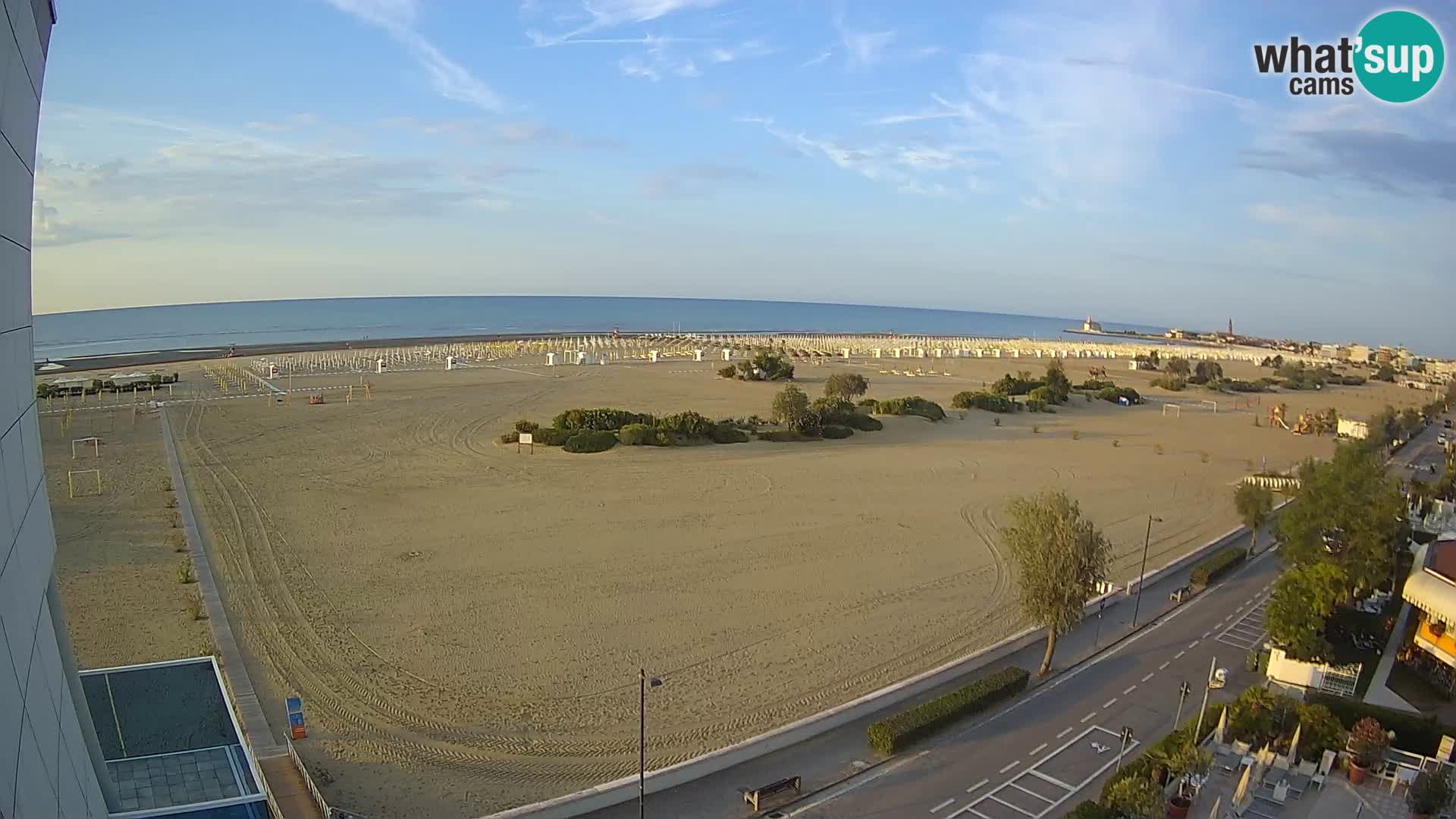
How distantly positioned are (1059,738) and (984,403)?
32.0 m

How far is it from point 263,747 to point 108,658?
4221 mm

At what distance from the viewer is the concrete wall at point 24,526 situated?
4.43 metres

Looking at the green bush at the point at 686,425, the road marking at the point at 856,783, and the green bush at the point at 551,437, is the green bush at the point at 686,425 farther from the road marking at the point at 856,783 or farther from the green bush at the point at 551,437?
the road marking at the point at 856,783

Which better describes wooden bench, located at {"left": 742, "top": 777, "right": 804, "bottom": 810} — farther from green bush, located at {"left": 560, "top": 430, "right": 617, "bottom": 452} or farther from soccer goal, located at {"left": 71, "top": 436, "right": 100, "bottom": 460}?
soccer goal, located at {"left": 71, "top": 436, "right": 100, "bottom": 460}

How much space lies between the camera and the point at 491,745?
445 inches

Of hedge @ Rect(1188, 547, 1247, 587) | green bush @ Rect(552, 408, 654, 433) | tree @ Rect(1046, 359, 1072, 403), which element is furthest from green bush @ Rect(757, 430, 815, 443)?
tree @ Rect(1046, 359, 1072, 403)

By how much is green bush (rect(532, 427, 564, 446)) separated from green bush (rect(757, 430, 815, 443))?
7.36m

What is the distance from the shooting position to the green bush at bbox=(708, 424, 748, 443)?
32153mm

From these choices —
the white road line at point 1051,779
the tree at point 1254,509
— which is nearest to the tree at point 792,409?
the tree at point 1254,509

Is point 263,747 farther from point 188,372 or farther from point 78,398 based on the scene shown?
point 188,372

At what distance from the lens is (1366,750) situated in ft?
35.7

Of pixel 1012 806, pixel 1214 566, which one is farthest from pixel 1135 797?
pixel 1214 566

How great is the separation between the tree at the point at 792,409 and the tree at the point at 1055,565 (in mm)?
19160

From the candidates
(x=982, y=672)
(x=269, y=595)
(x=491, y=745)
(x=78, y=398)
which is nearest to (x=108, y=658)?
(x=269, y=595)
